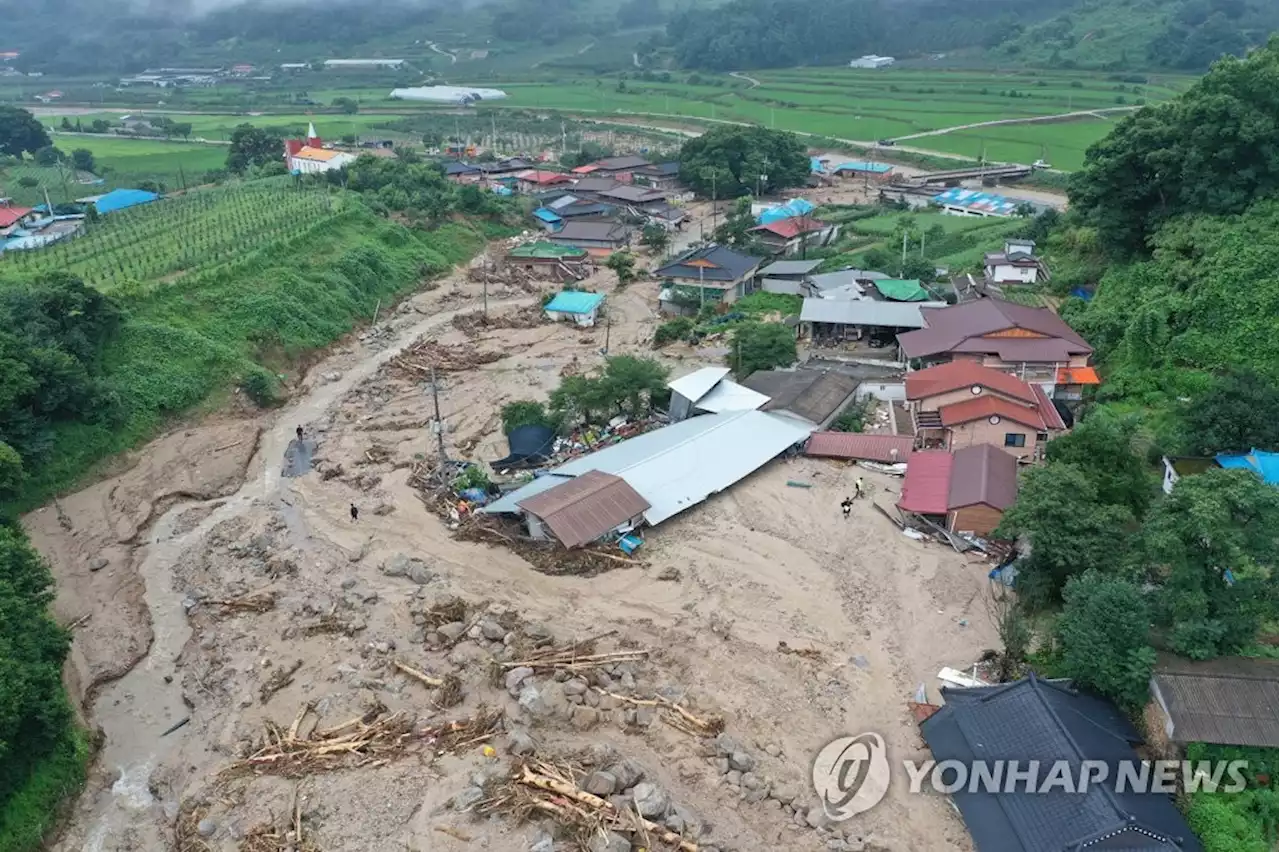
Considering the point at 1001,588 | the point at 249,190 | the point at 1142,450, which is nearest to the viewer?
the point at 1001,588

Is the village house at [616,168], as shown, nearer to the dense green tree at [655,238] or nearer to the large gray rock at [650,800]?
the dense green tree at [655,238]

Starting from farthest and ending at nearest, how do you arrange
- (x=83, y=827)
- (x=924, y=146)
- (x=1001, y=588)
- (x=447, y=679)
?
1. (x=924, y=146)
2. (x=1001, y=588)
3. (x=447, y=679)
4. (x=83, y=827)

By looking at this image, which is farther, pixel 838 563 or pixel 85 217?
pixel 85 217

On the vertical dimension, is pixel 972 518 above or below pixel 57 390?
below

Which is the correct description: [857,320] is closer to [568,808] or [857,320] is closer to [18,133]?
[568,808]

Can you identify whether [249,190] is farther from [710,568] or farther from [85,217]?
[710,568]

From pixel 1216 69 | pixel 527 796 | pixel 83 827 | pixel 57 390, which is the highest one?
pixel 1216 69


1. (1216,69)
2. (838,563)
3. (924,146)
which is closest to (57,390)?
(838,563)
